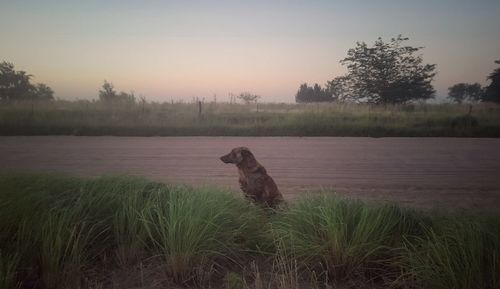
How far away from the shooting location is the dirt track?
32.9 feet

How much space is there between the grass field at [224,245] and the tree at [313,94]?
34333mm

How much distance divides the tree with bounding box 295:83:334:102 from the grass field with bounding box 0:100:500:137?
8808 mm

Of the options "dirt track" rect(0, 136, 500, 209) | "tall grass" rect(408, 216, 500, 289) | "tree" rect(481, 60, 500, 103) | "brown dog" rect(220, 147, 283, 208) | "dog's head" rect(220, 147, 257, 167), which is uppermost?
"tree" rect(481, 60, 500, 103)

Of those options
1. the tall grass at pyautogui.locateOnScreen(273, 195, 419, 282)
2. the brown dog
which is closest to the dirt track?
the brown dog

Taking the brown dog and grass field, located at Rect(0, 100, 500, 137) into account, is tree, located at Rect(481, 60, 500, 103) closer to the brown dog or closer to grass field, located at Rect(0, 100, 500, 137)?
grass field, located at Rect(0, 100, 500, 137)

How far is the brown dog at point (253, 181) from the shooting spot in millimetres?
6988

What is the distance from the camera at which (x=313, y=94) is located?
42812mm

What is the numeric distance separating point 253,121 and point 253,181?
64.1ft

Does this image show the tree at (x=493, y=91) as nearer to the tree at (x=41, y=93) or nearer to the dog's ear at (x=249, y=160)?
the dog's ear at (x=249, y=160)

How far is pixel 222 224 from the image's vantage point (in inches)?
213

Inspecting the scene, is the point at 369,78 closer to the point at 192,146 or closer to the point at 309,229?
the point at 192,146

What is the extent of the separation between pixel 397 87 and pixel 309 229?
30502 millimetres

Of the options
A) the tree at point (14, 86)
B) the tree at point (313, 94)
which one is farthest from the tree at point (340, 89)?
the tree at point (14, 86)

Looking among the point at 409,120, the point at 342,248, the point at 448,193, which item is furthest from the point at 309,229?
the point at 409,120
